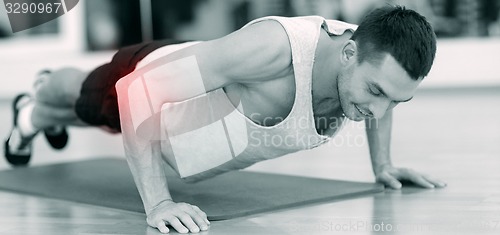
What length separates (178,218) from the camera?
139 cm

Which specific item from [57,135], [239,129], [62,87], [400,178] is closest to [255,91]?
[239,129]

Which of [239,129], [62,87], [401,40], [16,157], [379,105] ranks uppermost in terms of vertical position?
[401,40]

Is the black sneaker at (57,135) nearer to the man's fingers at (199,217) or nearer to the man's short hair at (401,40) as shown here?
Result: the man's fingers at (199,217)

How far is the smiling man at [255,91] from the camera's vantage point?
137 centimetres

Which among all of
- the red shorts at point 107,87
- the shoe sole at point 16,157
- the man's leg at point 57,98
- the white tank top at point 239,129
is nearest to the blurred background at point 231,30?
the shoe sole at point 16,157

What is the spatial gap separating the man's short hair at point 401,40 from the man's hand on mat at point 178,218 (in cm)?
39

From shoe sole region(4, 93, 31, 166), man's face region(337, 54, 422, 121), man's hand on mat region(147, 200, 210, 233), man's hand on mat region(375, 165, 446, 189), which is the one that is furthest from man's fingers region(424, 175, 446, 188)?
shoe sole region(4, 93, 31, 166)

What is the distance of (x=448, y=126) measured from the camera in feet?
10.9

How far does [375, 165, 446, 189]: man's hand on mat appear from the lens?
1.81 meters

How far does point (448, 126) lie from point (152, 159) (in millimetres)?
2142

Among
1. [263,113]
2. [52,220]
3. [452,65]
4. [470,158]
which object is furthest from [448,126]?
[52,220]

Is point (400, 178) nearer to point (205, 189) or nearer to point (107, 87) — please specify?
point (205, 189)

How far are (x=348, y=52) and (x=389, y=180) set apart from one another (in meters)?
0.48

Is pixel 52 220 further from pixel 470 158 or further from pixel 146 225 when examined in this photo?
pixel 470 158
